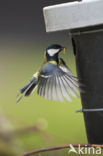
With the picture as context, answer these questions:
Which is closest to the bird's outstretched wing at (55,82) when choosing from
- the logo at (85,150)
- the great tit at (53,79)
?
the great tit at (53,79)

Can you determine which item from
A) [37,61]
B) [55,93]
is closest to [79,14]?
[55,93]

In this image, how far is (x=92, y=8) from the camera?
5.95 feet

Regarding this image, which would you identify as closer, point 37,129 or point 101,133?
point 101,133

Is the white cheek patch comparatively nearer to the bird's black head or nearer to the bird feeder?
the bird's black head

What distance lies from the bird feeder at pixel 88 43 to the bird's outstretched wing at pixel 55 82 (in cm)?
7

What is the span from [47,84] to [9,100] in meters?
1.53

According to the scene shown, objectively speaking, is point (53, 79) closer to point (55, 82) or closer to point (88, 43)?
point (55, 82)

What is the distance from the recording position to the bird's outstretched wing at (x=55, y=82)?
2.02 metres

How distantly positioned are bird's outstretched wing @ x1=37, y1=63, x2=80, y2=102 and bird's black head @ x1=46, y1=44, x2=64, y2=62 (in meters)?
0.03

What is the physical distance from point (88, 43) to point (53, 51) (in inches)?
9.8

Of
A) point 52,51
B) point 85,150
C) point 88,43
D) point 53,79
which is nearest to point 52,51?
point 52,51

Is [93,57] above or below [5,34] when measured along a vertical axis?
above

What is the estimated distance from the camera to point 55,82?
211 centimetres

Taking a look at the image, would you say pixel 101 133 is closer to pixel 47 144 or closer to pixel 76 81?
pixel 76 81
